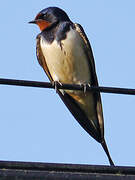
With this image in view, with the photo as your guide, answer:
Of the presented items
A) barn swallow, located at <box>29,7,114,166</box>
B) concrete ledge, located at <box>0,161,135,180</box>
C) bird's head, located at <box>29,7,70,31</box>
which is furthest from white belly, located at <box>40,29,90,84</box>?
concrete ledge, located at <box>0,161,135,180</box>

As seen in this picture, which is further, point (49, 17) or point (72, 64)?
point (49, 17)

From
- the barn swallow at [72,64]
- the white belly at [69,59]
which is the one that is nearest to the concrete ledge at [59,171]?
the barn swallow at [72,64]

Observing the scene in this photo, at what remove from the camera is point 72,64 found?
5469 mm

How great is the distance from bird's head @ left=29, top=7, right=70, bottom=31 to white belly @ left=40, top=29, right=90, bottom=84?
0.41 meters

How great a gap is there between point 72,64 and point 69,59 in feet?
0.25

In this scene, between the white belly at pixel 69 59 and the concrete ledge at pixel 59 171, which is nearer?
the concrete ledge at pixel 59 171

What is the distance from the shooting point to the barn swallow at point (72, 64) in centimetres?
539

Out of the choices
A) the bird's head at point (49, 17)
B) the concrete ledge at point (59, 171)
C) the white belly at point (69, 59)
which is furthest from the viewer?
the bird's head at point (49, 17)

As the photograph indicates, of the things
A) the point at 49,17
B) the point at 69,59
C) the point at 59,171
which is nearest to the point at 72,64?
the point at 69,59

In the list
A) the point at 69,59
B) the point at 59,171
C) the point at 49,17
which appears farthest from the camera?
the point at 49,17

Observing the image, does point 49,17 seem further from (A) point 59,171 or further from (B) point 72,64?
(A) point 59,171

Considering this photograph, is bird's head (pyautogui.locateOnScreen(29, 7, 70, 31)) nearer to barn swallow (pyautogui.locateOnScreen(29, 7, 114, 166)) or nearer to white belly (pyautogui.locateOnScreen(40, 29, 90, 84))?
barn swallow (pyautogui.locateOnScreen(29, 7, 114, 166))

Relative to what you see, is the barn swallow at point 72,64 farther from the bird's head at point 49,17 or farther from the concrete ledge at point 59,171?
the concrete ledge at point 59,171

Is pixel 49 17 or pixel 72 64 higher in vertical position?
pixel 49 17
